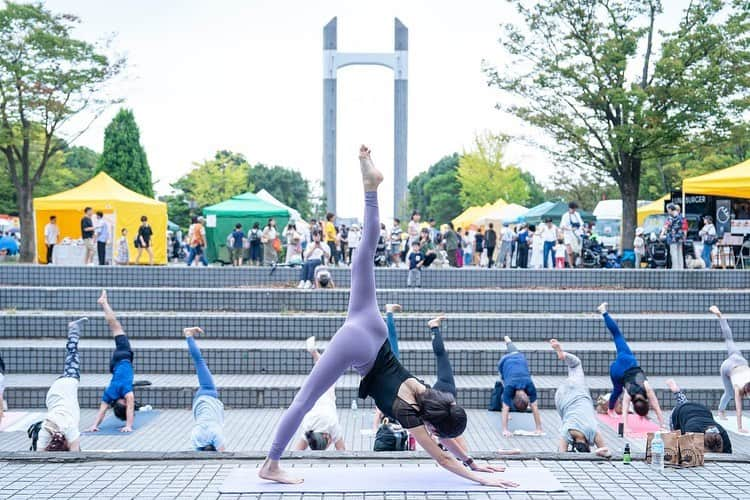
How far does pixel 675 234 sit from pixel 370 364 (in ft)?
46.1

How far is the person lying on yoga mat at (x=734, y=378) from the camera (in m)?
9.17

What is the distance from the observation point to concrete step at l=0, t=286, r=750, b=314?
13734mm

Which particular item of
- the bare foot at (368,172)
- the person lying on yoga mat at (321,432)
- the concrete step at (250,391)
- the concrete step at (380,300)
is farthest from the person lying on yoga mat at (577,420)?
the concrete step at (380,300)

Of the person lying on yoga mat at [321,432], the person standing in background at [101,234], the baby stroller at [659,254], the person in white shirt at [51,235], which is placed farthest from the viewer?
the person in white shirt at [51,235]

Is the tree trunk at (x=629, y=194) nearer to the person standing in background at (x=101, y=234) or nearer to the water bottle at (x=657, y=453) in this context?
the person standing in background at (x=101, y=234)

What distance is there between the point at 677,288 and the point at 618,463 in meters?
10.6

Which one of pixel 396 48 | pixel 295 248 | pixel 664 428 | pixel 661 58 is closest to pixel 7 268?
pixel 295 248

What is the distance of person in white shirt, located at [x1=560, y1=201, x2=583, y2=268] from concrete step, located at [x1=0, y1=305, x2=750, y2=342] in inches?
214

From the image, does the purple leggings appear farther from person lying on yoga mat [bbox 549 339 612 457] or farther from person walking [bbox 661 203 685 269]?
person walking [bbox 661 203 685 269]

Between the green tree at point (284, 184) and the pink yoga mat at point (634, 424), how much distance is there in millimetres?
57905

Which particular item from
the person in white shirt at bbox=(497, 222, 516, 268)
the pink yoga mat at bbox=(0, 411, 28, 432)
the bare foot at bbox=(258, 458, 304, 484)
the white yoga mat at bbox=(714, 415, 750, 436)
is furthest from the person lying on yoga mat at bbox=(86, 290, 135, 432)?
the person in white shirt at bbox=(497, 222, 516, 268)

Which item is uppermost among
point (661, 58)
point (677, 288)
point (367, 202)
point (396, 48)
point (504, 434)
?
point (396, 48)

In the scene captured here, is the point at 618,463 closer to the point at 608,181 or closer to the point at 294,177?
the point at 608,181

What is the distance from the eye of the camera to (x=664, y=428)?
29.6 feet
